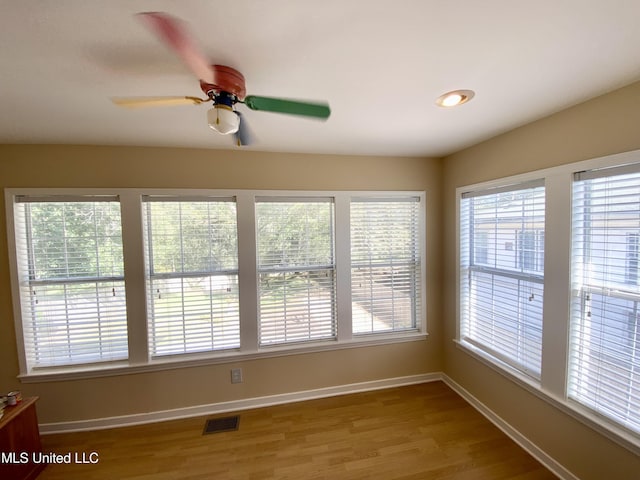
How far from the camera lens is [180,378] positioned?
2316 millimetres

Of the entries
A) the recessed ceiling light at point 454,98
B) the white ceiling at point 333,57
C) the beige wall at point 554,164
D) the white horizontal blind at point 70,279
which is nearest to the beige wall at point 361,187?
the beige wall at point 554,164

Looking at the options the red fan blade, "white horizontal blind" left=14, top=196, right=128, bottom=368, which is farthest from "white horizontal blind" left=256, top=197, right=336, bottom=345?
the red fan blade

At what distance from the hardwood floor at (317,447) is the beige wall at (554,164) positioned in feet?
0.72

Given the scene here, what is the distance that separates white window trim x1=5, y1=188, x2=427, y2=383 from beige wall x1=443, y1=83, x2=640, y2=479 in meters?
0.55

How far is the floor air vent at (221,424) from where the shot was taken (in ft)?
7.06

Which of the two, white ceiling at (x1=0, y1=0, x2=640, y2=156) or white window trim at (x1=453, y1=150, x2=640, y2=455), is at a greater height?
white ceiling at (x1=0, y1=0, x2=640, y2=156)

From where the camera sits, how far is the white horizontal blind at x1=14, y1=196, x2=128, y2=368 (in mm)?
2102

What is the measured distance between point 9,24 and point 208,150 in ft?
4.70

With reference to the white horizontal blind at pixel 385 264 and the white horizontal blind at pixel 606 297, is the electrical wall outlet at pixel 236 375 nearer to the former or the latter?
the white horizontal blind at pixel 385 264

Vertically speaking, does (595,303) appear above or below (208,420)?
above

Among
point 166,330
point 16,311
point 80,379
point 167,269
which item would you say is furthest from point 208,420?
point 16,311

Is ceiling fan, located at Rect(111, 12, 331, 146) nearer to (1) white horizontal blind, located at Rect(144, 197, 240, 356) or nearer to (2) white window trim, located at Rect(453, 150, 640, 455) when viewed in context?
(1) white horizontal blind, located at Rect(144, 197, 240, 356)

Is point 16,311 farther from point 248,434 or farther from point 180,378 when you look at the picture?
point 248,434

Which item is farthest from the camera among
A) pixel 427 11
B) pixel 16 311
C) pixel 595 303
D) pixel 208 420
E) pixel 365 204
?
pixel 365 204
